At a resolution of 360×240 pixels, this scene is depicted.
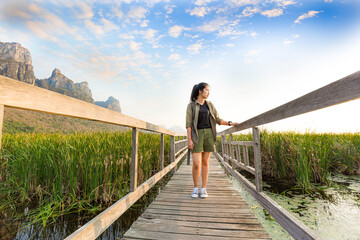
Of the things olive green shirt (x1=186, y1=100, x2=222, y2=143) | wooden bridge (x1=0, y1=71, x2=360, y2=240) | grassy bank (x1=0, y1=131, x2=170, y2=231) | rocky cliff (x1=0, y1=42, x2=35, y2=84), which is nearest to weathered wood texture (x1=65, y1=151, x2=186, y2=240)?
wooden bridge (x1=0, y1=71, x2=360, y2=240)

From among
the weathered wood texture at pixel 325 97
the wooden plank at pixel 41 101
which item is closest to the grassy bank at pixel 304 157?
the weathered wood texture at pixel 325 97

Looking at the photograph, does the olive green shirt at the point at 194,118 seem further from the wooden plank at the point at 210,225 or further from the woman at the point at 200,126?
the wooden plank at the point at 210,225

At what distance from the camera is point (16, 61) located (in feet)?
313

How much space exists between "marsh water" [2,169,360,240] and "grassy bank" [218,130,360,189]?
14.9 inches

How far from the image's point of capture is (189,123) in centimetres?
261

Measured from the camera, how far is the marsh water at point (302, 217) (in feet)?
7.21

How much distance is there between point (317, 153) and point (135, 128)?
4.53m

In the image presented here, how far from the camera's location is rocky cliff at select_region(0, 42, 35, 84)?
264 ft

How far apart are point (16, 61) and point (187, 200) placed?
130 metres

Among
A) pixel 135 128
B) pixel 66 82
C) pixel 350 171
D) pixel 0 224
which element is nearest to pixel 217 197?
pixel 135 128

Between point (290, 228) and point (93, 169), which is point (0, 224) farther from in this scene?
point (290, 228)

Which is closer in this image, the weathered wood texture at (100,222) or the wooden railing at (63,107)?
the wooden railing at (63,107)

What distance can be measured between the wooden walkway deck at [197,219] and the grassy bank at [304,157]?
6.55 ft

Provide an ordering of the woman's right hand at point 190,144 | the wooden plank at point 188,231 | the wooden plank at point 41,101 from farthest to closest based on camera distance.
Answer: the woman's right hand at point 190,144 < the wooden plank at point 188,231 < the wooden plank at point 41,101
